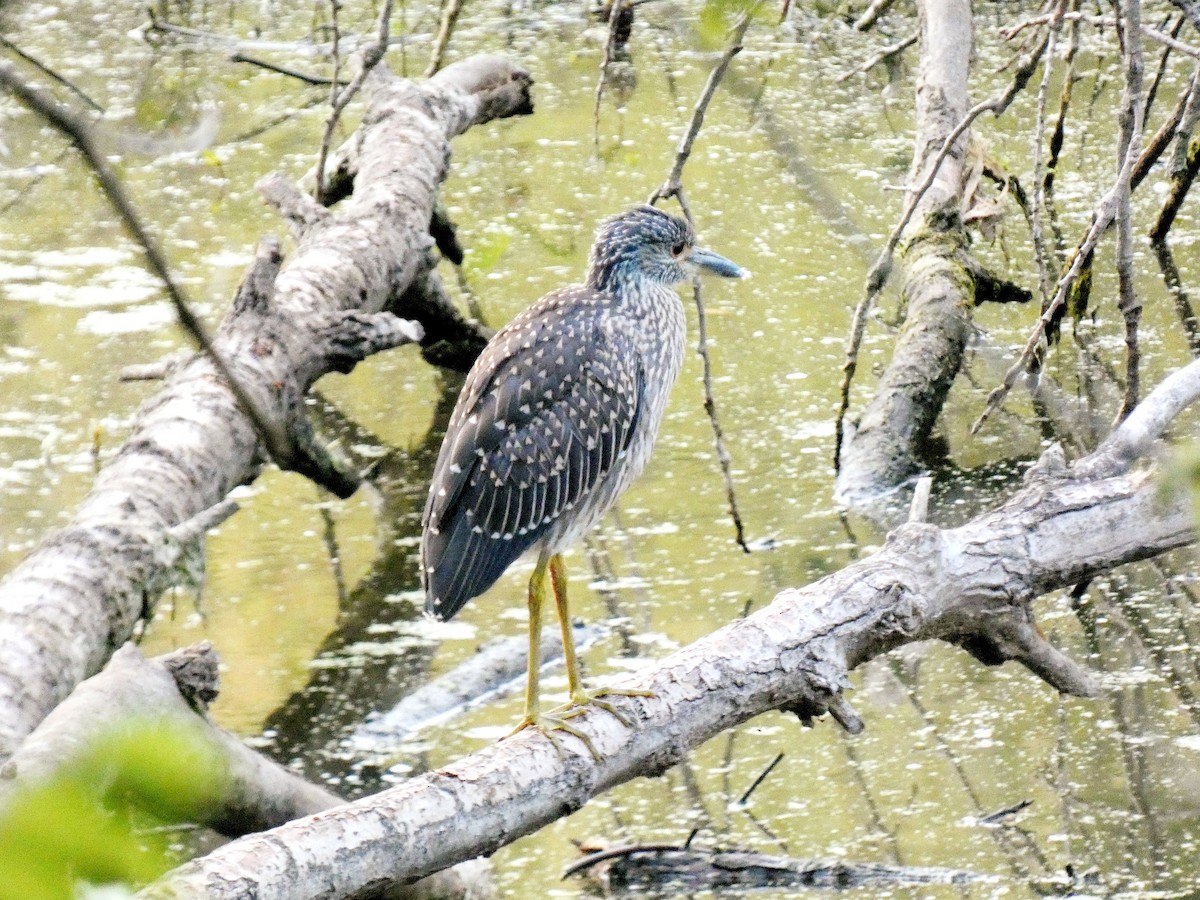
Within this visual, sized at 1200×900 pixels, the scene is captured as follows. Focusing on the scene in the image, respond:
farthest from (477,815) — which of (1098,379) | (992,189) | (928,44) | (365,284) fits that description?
(992,189)

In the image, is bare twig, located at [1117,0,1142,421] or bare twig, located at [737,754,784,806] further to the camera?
bare twig, located at [737,754,784,806]

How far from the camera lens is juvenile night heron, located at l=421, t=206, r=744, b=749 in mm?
3535

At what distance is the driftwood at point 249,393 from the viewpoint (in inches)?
157

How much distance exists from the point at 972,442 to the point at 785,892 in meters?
2.73

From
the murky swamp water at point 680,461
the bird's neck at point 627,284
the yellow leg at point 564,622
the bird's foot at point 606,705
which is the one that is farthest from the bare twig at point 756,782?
the bird's neck at point 627,284

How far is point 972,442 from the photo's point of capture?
19.7 ft

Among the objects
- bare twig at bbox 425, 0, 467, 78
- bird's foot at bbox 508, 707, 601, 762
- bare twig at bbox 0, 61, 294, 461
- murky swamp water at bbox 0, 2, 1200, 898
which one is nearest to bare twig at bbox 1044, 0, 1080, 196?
murky swamp water at bbox 0, 2, 1200, 898

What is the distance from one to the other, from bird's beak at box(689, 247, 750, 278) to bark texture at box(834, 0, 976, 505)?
160cm

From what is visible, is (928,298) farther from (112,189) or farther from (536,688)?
(112,189)

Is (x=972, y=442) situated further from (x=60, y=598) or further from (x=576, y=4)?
(x=576, y=4)

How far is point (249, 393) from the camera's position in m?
2.65

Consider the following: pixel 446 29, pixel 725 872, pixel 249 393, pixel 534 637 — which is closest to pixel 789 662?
pixel 534 637

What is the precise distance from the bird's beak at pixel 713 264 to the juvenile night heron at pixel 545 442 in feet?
0.84

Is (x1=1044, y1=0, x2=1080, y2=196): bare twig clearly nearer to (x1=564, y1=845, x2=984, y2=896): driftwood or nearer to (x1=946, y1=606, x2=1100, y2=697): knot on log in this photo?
(x1=946, y1=606, x2=1100, y2=697): knot on log
